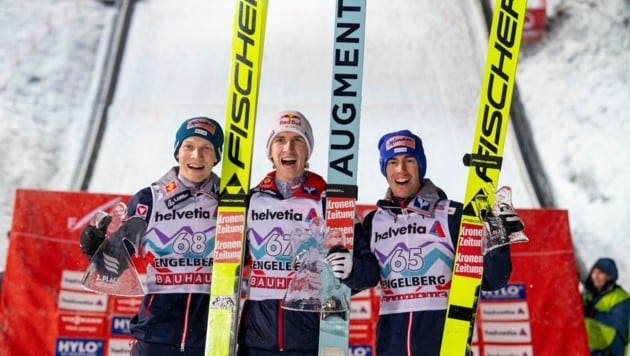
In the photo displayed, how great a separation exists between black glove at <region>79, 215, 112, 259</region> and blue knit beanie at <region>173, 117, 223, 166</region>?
422 mm

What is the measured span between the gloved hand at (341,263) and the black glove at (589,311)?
10.3ft

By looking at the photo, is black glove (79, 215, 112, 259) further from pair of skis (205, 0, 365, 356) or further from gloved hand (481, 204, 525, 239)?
gloved hand (481, 204, 525, 239)

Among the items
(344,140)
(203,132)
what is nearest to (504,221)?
(344,140)

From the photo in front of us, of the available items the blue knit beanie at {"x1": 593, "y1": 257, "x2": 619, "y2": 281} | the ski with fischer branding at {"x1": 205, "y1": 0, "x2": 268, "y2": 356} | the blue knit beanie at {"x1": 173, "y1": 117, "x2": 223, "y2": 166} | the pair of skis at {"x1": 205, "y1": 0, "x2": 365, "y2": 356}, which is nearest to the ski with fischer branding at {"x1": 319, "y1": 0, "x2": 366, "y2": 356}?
the pair of skis at {"x1": 205, "y1": 0, "x2": 365, "y2": 356}

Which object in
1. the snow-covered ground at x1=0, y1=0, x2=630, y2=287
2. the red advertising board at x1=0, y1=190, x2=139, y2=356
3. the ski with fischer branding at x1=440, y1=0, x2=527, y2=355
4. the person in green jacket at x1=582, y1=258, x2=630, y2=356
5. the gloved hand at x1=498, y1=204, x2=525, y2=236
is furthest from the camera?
the snow-covered ground at x1=0, y1=0, x2=630, y2=287

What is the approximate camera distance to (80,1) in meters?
13.8

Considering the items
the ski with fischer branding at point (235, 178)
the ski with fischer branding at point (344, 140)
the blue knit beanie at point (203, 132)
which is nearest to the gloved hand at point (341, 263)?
the ski with fischer branding at point (344, 140)

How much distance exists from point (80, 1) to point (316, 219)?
11.1 metres

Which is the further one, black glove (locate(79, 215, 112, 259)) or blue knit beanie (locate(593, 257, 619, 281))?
blue knit beanie (locate(593, 257, 619, 281))

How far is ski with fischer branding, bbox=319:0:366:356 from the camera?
3.61m

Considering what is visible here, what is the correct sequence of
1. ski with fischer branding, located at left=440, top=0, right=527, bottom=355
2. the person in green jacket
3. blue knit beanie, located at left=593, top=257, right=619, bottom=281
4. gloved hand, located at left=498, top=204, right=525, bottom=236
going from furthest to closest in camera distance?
blue knit beanie, located at left=593, top=257, right=619, bottom=281 → the person in green jacket → ski with fischer branding, located at left=440, top=0, right=527, bottom=355 → gloved hand, located at left=498, top=204, right=525, bottom=236

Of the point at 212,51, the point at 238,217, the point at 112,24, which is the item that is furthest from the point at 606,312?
the point at 112,24

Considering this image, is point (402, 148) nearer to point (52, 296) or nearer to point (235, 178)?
point (235, 178)

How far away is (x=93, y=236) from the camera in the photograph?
3.67 metres
